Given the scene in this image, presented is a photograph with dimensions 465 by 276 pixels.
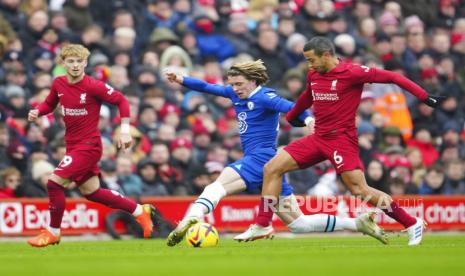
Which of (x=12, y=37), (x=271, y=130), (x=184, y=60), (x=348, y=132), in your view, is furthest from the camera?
→ (x=184, y=60)

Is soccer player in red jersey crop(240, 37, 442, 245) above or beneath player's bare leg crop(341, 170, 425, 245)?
above

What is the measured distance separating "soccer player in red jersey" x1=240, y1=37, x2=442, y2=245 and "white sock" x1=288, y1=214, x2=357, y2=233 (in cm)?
55

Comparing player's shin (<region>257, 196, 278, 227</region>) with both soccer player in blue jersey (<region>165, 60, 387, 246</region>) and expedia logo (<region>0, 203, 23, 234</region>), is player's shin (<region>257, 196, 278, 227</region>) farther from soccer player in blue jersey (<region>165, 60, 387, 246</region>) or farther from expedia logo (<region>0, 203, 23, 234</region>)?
expedia logo (<region>0, 203, 23, 234</region>)

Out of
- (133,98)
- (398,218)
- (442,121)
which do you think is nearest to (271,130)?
(398,218)

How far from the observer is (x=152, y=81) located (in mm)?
21844

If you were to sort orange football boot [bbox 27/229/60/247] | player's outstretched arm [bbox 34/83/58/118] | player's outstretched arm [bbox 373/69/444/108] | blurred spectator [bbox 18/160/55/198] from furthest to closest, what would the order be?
blurred spectator [bbox 18/160/55/198] < player's outstretched arm [bbox 34/83/58/118] < orange football boot [bbox 27/229/60/247] < player's outstretched arm [bbox 373/69/444/108]

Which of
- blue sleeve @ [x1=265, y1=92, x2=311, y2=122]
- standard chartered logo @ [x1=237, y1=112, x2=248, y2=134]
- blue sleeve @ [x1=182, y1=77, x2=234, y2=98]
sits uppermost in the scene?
blue sleeve @ [x1=182, y1=77, x2=234, y2=98]

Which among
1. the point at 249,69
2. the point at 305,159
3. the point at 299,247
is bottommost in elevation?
the point at 299,247

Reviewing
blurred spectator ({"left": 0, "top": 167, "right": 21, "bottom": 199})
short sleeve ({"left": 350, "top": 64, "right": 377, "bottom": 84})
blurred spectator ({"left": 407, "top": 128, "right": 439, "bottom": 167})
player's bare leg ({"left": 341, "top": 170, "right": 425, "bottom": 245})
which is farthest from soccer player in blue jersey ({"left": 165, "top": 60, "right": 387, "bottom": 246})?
blurred spectator ({"left": 407, "top": 128, "right": 439, "bottom": 167})

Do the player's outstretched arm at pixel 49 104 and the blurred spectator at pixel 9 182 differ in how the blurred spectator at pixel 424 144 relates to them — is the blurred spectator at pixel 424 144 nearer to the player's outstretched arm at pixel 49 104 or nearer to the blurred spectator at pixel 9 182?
the blurred spectator at pixel 9 182

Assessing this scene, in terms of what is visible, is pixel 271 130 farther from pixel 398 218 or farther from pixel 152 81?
pixel 152 81

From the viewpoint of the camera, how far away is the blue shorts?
14352 millimetres

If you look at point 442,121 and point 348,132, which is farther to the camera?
point 442,121

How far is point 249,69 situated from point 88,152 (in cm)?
226
